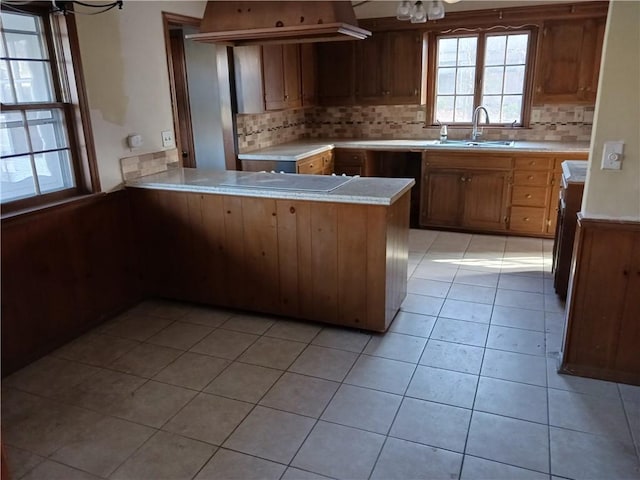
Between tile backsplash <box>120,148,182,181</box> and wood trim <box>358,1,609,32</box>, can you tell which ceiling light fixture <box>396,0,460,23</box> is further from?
tile backsplash <box>120,148,182,181</box>

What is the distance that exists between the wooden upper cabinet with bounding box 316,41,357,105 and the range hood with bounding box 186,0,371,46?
9.20 ft

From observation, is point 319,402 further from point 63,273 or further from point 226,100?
point 226,100

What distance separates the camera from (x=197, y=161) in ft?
15.8

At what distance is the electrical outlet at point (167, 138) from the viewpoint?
3.67m

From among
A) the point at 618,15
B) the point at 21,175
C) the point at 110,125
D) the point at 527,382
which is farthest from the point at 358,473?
the point at 110,125

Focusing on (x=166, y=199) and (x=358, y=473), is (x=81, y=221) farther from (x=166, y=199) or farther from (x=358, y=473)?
(x=358, y=473)

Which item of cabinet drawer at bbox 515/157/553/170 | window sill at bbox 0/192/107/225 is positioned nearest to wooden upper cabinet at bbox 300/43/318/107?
cabinet drawer at bbox 515/157/553/170

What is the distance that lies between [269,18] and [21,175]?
5.38 ft

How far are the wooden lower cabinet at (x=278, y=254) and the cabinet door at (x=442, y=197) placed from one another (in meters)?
1.97

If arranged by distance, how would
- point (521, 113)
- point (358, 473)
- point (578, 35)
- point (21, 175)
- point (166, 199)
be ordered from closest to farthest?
point (358, 473)
point (21, 175)
point (166, 199)
point (578, 35)
point (521, 113)

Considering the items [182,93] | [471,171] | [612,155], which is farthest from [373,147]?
[612,155]

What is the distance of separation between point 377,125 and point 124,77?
3.25 metres

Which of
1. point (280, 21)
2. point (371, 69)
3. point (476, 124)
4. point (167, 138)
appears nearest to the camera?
point (280, 21)

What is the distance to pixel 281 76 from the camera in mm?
4891
